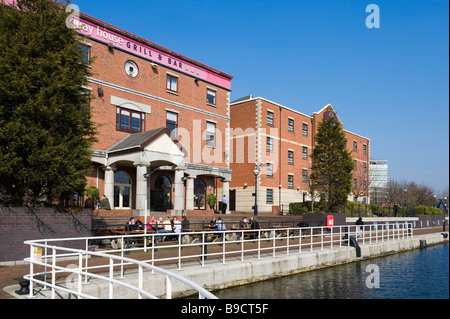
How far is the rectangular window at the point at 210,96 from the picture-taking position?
3349 centimetres

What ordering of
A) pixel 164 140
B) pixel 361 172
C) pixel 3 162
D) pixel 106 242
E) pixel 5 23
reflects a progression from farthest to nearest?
pixel 361 172
pixel 164 140
pixel 106 242
pixel 5 23
pixel 3 162

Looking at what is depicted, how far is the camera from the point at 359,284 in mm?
14141

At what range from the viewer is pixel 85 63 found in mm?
15312

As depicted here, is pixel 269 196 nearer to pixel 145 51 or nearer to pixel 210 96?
pixel 210 96

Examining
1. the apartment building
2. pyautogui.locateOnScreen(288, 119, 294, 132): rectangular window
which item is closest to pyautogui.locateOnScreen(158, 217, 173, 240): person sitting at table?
the apartment building

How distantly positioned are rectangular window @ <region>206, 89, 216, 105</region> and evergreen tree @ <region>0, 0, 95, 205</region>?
62.3 ft

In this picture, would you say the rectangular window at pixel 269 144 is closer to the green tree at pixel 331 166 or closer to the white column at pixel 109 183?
the green tree at pixel 331 166

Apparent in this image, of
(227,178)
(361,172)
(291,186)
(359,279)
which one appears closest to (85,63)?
(359,279)

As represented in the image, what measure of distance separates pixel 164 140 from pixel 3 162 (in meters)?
12.5

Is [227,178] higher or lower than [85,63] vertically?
lower

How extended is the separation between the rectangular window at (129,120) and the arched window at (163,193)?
4377 mm

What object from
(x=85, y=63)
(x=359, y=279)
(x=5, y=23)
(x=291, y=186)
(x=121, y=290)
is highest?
(x=5, y=23)

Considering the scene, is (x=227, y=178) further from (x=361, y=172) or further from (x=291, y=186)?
(x=361, y=172)

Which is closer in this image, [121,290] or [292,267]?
[121,290]
